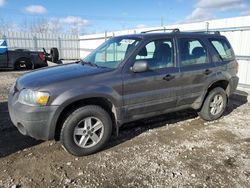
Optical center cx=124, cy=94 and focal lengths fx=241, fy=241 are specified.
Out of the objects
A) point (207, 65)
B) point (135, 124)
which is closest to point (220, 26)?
point (207, 65)

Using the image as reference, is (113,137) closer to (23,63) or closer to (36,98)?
(36,98)

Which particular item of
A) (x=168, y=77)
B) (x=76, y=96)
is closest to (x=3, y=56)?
(x=76, y=96)

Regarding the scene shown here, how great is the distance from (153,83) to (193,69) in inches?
40.3

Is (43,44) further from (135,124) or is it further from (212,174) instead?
(212,174)

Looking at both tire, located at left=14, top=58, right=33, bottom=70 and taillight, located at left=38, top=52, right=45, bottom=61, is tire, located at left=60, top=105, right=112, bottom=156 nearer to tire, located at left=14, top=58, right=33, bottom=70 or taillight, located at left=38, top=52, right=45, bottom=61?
taillight, located at left=38, top=52, right=45, bottom=61

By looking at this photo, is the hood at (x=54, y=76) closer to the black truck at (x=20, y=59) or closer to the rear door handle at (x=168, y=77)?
the rear door handle at (x=168, y=77)

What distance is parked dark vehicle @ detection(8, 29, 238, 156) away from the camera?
11.1ft

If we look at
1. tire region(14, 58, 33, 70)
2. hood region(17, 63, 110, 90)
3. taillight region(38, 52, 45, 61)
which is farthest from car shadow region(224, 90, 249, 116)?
tire region(14, 58, 33, 70)

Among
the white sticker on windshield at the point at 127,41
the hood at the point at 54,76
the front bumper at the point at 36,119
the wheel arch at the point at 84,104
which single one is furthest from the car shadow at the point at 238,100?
the front bumper at the point at 36,119

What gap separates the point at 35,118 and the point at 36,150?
87 centimetres

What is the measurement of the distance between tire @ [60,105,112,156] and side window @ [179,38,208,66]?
190 cm

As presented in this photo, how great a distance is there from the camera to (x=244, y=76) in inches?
317

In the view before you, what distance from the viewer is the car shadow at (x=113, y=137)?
4.04m

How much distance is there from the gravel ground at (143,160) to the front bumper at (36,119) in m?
0.49
